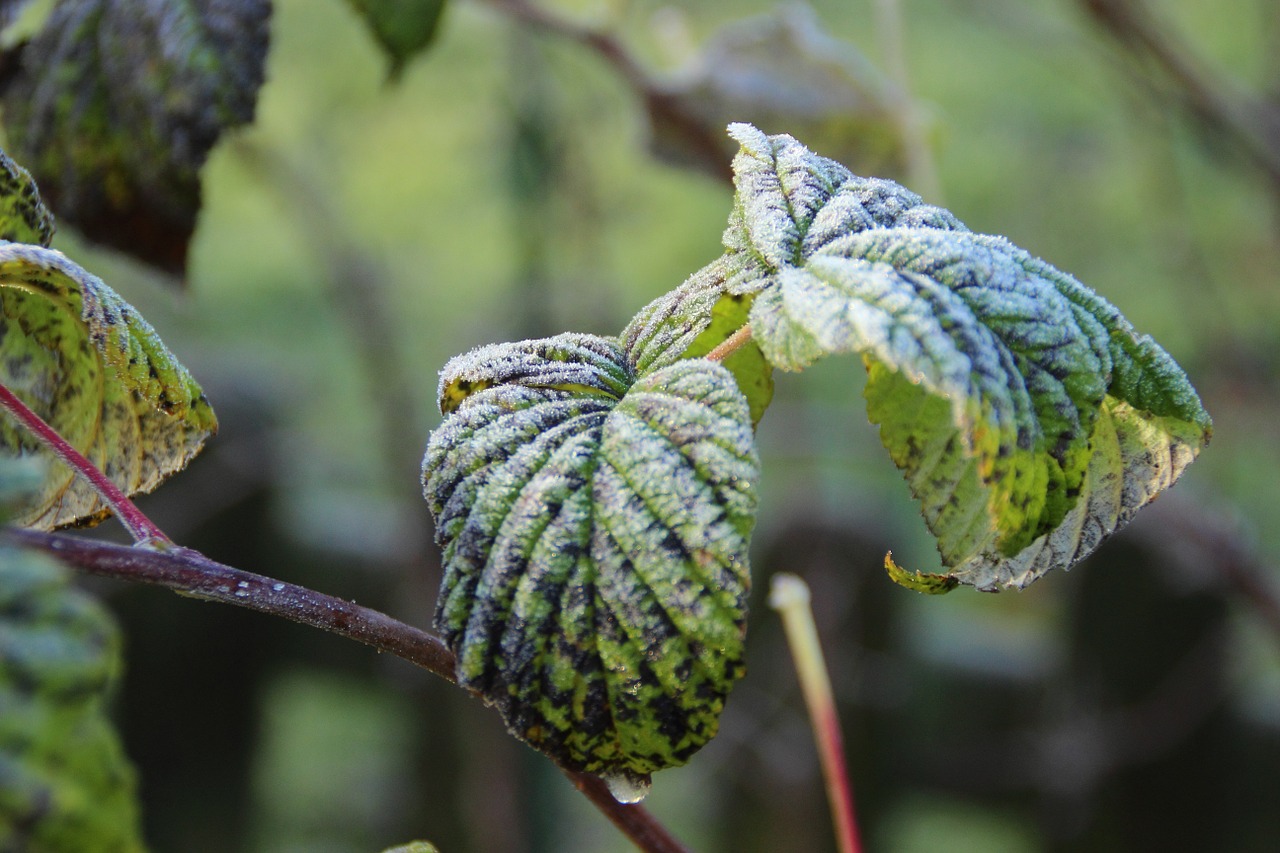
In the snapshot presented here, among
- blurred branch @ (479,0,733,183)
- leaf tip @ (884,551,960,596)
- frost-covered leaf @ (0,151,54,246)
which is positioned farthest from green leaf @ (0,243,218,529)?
blurred branch @ (479,0,733,183)

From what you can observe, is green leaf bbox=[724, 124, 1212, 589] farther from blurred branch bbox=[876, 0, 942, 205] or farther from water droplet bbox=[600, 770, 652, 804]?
blurred branch bbox=[876, 0, 942, 205]

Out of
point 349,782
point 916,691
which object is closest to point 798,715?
point 916,691

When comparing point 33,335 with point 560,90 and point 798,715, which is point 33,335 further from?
point 560,90

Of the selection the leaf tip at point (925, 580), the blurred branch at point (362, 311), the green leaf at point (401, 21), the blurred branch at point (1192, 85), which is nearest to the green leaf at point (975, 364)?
the leaf tip at point (925, 580)

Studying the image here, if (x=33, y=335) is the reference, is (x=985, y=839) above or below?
below

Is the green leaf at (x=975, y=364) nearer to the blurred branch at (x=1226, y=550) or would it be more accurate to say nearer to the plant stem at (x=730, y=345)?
the plant stem at (x=730, y=345)

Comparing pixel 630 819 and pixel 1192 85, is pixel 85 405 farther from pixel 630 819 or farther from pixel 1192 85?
pixel 1192 85

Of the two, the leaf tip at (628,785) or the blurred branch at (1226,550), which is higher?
the leaf tip at (628,785)
